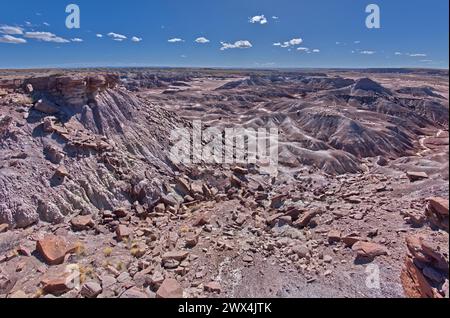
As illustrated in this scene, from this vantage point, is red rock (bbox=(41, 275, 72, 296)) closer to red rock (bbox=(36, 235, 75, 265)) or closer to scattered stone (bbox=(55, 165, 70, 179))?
red rock (bbox=(36, 235, 75, 265))

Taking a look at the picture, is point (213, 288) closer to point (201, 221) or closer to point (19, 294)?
point (201, 221)

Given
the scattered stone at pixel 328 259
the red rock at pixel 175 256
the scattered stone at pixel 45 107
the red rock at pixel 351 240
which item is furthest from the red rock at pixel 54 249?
the red rock at pixel 351 240

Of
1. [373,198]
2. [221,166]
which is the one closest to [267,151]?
[221,166]

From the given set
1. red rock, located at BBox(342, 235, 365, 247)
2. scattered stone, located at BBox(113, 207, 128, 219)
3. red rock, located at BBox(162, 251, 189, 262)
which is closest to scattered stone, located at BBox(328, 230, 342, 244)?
red rock, located at BBox(342, 235, 365, 247)

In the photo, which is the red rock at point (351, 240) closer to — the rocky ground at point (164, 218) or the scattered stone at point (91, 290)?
the rocky ground at point (164, 218)
